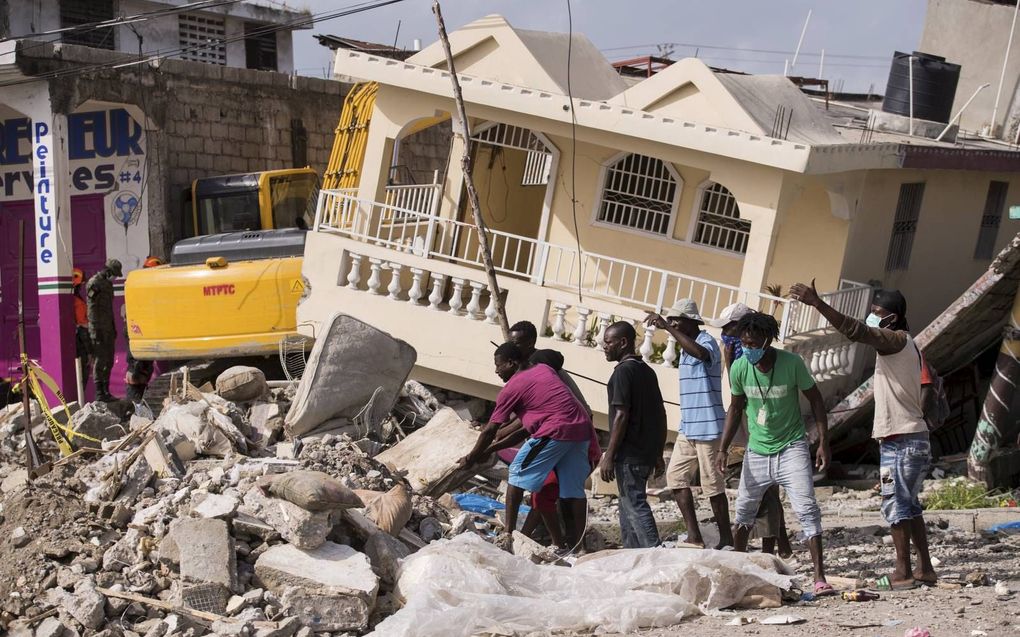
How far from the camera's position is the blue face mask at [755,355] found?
6.77 metres

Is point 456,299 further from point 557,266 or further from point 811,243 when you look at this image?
point 811,243

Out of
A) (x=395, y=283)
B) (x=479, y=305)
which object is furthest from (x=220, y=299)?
(x=479, y=305)

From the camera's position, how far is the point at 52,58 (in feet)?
48.5

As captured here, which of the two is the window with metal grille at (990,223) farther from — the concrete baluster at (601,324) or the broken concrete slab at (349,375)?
the broken concrete slab at (349,375)

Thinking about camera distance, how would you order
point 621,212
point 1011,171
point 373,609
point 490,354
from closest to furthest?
point 373,609, point 490,354, point 621,212, point 1011,171

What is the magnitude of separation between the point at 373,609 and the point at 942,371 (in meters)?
7.98

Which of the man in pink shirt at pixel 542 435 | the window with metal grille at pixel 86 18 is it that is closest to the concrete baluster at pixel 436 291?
the man in pink shirt at pixel 542 435

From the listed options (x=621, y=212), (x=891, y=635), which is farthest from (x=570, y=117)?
(x=891, y=635)

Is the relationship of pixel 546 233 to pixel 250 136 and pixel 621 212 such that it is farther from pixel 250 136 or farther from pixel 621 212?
pixel 250 136

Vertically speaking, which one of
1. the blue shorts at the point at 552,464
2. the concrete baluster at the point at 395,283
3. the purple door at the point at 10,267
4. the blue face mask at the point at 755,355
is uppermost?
the blue face mask at the point at 755,355

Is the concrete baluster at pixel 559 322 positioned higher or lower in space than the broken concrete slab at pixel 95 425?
higher

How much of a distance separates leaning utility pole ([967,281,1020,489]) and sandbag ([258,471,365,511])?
6.18 m

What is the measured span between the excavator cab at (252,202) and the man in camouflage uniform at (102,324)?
2.79 m

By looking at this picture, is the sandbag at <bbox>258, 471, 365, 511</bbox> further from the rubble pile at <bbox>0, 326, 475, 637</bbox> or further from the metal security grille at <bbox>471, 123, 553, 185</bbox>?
the metal security grille at <bbox>471, 123, 553, 185</bbox>
